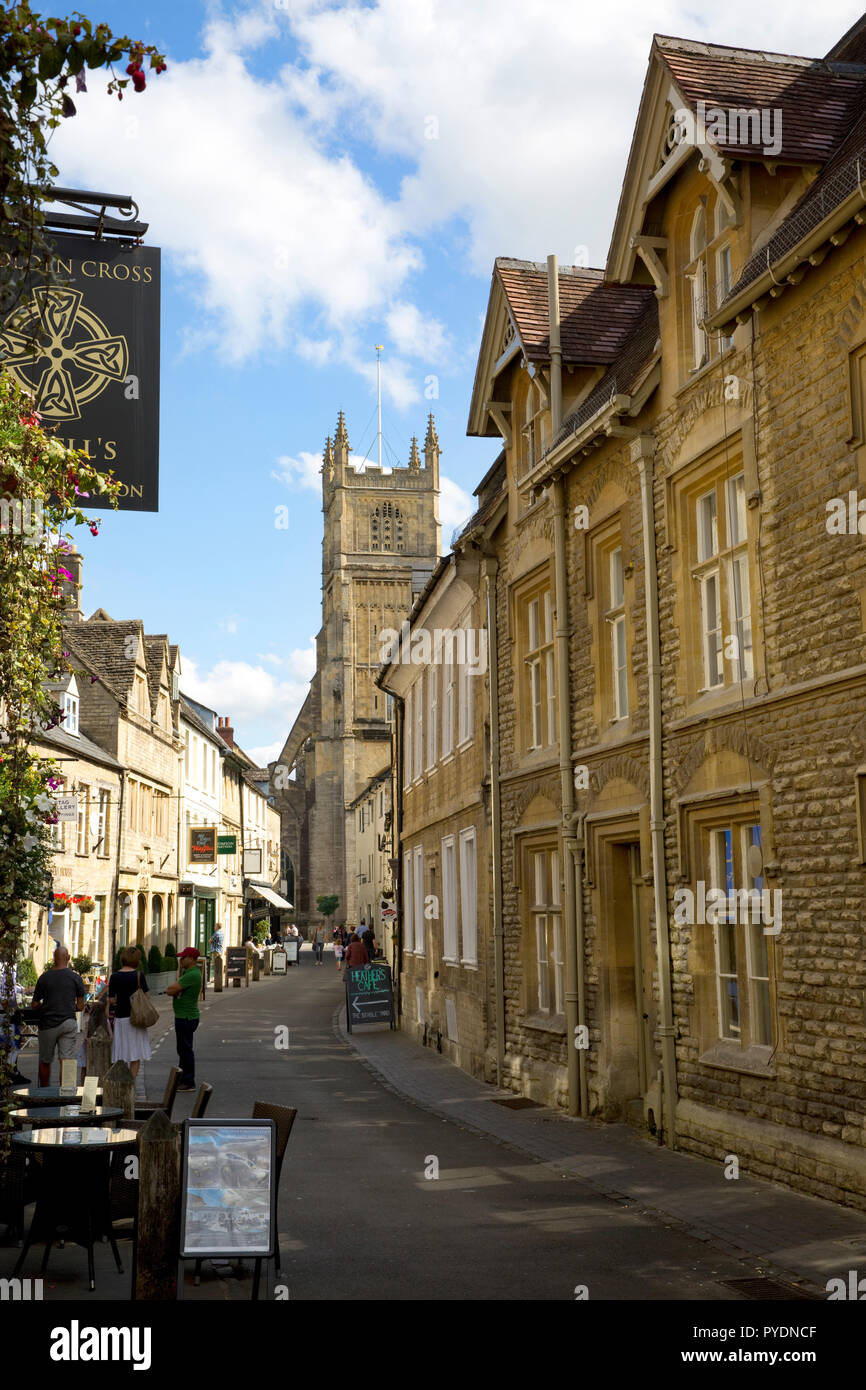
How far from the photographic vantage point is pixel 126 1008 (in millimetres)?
14562

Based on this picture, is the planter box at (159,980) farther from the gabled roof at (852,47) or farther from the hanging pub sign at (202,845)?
the gabled roof at (852,47)

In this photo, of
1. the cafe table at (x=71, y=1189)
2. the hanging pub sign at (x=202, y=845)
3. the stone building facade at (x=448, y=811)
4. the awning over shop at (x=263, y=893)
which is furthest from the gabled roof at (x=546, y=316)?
the awning over shop at (x=263, y=893)

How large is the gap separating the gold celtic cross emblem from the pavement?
4626 millimetres

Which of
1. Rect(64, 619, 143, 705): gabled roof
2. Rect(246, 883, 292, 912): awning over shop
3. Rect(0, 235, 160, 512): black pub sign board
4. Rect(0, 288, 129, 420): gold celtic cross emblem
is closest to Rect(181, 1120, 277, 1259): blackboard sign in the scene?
Rect(0, 235, 160, 512): black pub sign board

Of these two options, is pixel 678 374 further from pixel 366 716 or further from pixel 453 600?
pixel 366 716

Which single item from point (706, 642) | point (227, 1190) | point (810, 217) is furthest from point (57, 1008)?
point (810, 217)

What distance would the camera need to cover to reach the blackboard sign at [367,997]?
26234 mm

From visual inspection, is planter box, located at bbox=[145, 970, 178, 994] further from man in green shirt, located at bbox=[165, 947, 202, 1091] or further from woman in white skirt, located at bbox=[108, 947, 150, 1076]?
woman in white skirt, located at bbox=[108, 947, 150, 1076]

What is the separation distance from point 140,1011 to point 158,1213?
26.8ft

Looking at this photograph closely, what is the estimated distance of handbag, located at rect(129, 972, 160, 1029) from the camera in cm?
1429

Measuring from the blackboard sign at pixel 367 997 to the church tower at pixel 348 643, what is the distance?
6306 cm

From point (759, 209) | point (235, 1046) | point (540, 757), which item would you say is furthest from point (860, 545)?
point (235, 1046)

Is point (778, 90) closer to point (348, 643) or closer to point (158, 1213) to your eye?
point (158, 1213)
